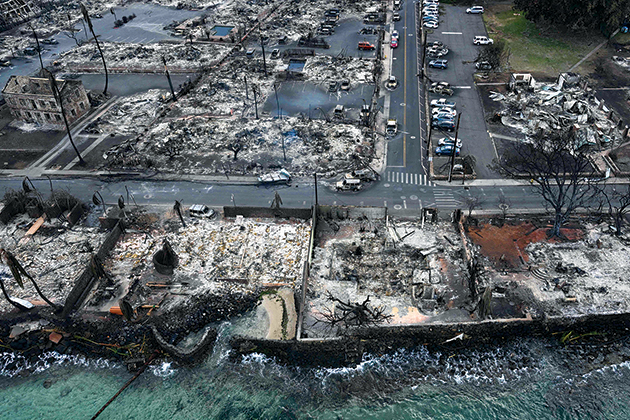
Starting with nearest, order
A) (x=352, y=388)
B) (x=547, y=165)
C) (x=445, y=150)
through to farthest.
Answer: (x=352, y=388)
(x=547, y=165)
(x=445, y=150)

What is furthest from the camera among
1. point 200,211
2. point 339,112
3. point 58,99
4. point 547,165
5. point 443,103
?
point 443,103

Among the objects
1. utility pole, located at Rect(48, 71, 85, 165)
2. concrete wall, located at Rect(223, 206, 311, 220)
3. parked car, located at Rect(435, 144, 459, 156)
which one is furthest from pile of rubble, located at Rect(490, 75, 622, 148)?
utility pole, located at Rect(48, 71, 85, 165)

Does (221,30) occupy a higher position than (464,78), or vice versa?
(221,30)

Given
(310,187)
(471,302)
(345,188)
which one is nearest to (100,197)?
(310,187)

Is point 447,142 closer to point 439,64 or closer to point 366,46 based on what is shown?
point 439,64

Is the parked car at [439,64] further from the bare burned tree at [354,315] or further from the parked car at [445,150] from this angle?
the bare burned tree at [354,315]

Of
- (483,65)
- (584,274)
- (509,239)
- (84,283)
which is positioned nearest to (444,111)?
(483,65)

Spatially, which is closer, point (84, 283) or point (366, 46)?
point (84, 283)
